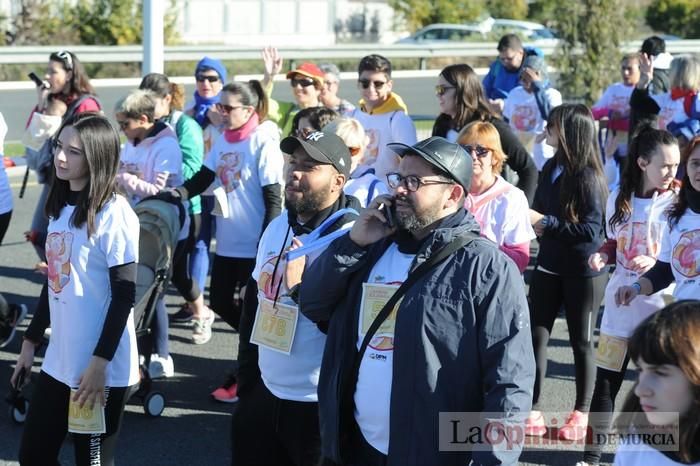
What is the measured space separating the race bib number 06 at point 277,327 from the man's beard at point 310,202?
409 mm

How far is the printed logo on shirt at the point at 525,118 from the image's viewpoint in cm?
1020

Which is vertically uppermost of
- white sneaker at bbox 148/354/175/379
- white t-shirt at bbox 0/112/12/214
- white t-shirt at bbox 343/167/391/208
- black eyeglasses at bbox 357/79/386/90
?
black eyeglasses at bbox 357/79/386/90

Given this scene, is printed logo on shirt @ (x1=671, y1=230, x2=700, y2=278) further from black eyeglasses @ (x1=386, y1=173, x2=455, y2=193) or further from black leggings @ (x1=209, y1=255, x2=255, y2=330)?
black leggings @ (x1=209, y1=255, x2=255, y2=330)

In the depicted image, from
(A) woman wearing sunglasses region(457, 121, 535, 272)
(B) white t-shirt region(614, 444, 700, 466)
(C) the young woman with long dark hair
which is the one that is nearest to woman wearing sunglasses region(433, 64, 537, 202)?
(C) the young woman with long dark hair

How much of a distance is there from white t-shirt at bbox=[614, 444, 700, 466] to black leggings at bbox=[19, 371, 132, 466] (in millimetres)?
2243

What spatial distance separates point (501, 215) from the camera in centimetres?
554

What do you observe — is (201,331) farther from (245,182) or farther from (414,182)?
(414,182)

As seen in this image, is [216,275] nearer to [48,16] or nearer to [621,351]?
[621,351]

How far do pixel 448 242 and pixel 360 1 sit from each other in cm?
4626

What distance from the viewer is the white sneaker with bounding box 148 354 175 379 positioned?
7.00m

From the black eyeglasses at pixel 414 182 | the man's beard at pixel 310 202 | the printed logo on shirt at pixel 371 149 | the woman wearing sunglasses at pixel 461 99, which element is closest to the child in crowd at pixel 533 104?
the woman wearing sunglasses at pixel 461 99

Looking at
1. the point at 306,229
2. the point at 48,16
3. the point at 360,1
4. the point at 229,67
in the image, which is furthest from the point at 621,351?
the point at 360,1

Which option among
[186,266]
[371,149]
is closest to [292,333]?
[371,149]

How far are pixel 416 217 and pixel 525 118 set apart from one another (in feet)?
22.4
